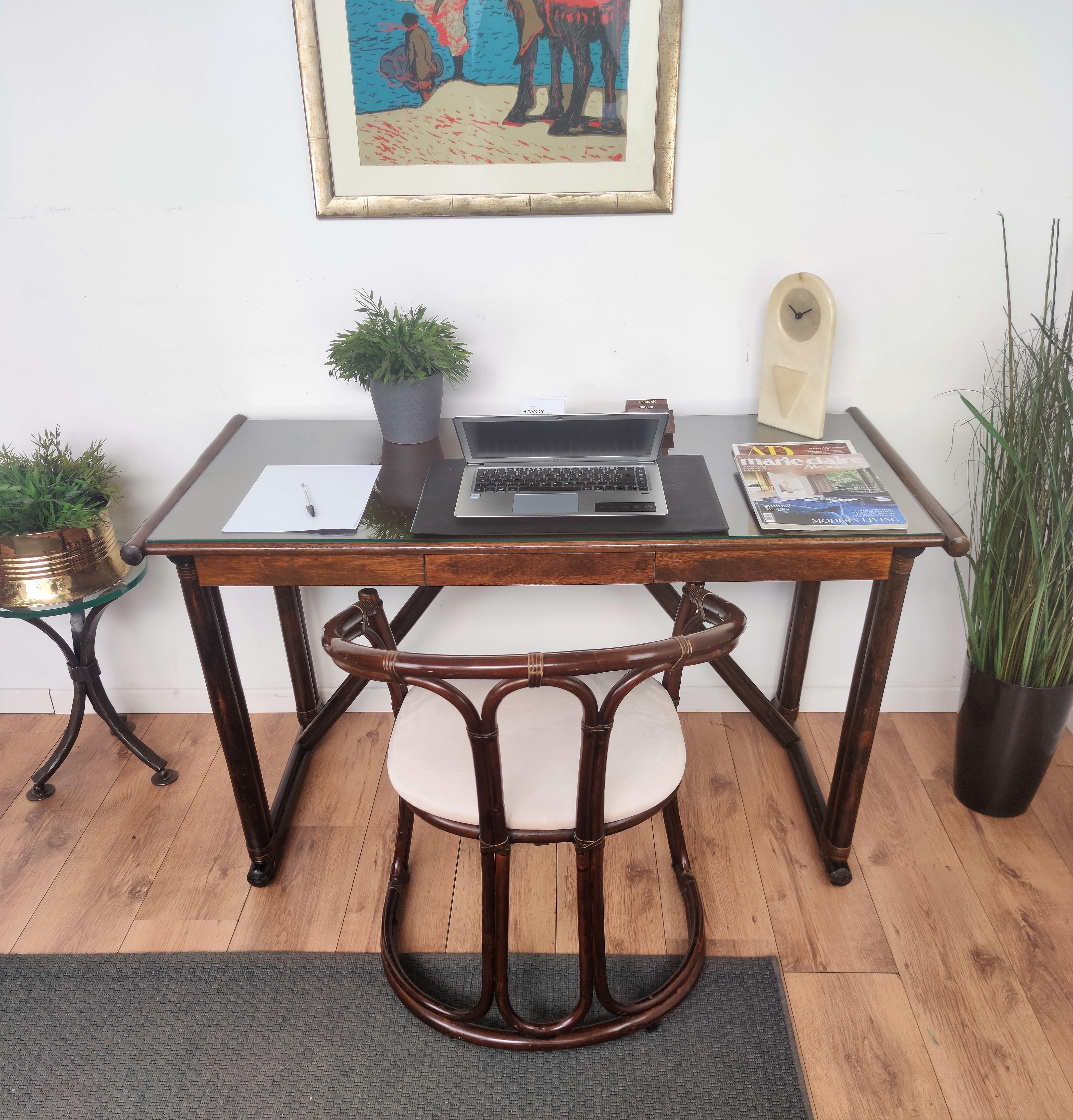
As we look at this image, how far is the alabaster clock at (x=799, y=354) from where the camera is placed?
1639 mm

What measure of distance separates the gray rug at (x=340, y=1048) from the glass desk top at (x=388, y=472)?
825 mm

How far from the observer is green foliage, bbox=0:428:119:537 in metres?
1.72

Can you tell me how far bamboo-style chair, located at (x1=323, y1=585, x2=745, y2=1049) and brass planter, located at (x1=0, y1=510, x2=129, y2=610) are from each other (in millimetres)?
764

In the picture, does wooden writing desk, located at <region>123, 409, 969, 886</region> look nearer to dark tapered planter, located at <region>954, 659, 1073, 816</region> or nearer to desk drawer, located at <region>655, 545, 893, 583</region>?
desk drawer, located at <region>655, 545, 893, 583</region>

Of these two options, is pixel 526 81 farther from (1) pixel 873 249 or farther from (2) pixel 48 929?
(2) pixel 48 929

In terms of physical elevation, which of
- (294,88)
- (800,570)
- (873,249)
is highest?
(294,88)

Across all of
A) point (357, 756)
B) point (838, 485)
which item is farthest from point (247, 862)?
point (838, 485)

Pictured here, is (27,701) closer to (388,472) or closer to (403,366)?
(388,472)

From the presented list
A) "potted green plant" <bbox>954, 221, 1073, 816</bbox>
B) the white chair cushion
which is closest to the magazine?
"potted green plant" <bbox>954, 221, 1073, 816</bbox>

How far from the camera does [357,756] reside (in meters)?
2.15

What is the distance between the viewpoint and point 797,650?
211 cm

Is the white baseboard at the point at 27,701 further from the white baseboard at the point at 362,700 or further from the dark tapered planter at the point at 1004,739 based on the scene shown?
the dark tapered planter at the point at 1004,739

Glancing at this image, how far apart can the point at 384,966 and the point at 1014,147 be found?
1.98 m

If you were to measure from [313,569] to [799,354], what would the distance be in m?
1.03
